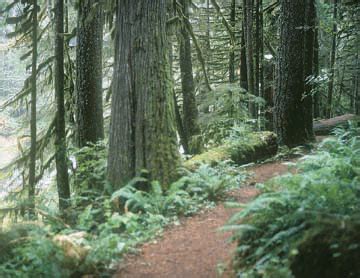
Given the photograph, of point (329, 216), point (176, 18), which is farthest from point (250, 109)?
point (329, 216)

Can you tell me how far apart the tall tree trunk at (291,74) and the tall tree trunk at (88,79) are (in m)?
4.80

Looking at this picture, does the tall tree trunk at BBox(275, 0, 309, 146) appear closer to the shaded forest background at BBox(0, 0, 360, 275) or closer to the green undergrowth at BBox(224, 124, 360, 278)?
the shaded forest background at BBox(0, 0, 360, 275)

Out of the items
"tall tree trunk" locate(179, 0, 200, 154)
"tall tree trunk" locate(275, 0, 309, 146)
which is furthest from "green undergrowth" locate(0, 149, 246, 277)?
"tall tree trunk" locate(179, 0, 200, 154)

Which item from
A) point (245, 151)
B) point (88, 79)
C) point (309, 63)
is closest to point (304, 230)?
point (245, 151)

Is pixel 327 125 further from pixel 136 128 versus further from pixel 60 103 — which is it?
pixel 60 103

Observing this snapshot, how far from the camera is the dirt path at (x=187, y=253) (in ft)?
16.8

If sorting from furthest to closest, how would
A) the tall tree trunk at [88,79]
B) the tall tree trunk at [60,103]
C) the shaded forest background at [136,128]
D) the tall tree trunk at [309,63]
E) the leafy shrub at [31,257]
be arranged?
the tall tree trunk at [309,63], the tall tree trunk at [88,79], the tall tree trunk at [60,103], the shaded forest background at [136,128], the leafy shrub at [31,257]

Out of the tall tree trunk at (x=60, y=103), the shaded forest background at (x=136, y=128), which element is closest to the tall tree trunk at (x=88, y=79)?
the shaded forest background at (x=136, y=128)

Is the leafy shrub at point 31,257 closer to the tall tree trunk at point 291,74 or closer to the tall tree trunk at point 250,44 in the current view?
the tall tree trunk at point 291,74

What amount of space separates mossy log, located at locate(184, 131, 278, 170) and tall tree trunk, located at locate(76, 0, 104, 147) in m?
2.77

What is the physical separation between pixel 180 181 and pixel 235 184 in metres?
1.51

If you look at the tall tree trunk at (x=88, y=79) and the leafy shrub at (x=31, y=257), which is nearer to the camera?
the leafy shrub at (x=31, y=257)

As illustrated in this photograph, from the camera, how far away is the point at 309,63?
11977mm

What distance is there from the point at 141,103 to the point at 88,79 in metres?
3.12
